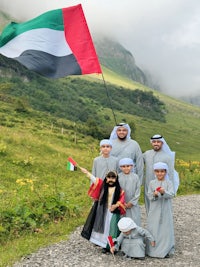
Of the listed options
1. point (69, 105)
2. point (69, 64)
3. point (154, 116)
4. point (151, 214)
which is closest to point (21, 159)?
point (69, 64)

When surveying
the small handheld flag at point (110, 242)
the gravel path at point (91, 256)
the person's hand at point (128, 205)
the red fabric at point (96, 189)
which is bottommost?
the gravel path at point (91, 256)

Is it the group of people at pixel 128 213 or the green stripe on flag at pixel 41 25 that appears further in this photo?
the green stripe on flag at pixel 41 25

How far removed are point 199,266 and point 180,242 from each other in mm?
1922

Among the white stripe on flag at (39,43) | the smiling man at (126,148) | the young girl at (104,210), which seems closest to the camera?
the young girl at (104,210)

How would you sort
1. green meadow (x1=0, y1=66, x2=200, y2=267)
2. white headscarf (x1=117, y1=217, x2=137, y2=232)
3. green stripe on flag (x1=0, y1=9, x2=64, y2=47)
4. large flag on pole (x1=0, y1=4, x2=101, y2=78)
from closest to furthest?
1. white headscarf (x1=117, y1=217, x2=137, y2=232)
2. green meadow (x1=0, y1=66, x2=200, y2=267)
3. large flag on pole (x1=0, y1=4, x2=101, y2=78)
4. green stripe on flag (x1=0, y1=9, x2=64, y2=47)

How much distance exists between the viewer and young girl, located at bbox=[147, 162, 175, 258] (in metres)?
8.46

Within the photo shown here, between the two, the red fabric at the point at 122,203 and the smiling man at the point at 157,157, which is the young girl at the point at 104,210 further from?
the smiling man at the point at 157,157

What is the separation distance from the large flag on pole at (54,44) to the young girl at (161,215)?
10.1 feet

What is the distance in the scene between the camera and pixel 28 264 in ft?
25.5

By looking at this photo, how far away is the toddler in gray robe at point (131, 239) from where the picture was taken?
8.13 metres

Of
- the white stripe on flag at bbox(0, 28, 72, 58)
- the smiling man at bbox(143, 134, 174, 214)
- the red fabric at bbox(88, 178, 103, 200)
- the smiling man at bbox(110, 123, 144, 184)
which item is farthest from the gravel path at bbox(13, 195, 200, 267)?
the white stripe on flag at bbox(0, 28, 72, 58)

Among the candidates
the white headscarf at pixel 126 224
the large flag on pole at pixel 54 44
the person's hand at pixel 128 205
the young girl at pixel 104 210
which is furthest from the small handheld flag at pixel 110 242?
the large flag on pole at pixel 54 44

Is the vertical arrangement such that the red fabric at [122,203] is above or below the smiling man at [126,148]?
below

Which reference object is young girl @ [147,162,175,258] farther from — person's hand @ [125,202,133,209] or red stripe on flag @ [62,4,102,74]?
red stripe on flag @ [62,4,102,74]
